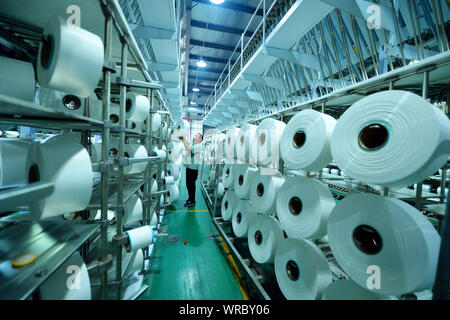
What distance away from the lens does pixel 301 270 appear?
4.46 ft

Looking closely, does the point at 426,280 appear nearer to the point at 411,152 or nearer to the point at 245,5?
the point at 411,152

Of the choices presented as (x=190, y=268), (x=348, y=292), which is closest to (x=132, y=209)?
(x=190, y=268)

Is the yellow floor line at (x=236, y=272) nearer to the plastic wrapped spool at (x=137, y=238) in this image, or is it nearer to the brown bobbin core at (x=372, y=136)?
the plastic wrapped spool at (x=137, y=238)

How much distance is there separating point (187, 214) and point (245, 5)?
16.6 ft

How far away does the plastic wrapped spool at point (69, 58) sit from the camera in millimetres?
762

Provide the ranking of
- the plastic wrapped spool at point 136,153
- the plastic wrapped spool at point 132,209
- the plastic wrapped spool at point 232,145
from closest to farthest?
the plastic wrapped spool at point 136,153, the plastic wrapped spool at point 132,209, the plastic wrapped spool at point 232,145

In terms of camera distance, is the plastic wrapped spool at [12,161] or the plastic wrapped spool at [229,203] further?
the plastic wrapped spool at [229,203]

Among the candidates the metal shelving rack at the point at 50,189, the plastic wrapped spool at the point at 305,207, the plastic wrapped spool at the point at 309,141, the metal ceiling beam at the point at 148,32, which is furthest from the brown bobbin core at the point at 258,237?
the metal ceiling beam at the point at 148,32

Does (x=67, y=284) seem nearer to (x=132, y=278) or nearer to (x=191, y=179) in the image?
(x=132, y=278)

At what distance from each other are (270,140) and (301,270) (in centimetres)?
108

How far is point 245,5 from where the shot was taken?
4.40 meters

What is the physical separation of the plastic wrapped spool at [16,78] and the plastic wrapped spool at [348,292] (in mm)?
2107

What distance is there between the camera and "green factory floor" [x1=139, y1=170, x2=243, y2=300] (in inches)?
71.8

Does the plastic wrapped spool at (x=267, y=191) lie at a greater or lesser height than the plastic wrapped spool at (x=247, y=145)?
lesser
